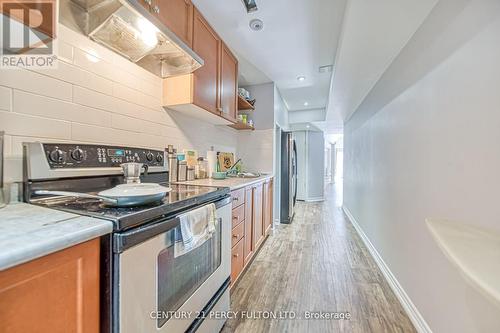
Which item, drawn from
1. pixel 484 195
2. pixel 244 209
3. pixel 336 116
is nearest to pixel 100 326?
pixel 244 209

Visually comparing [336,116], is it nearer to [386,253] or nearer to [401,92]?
[401,92]

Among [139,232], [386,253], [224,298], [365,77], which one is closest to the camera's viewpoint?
[139,232]

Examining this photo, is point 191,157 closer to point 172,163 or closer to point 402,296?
point 172,163

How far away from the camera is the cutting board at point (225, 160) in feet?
9.02

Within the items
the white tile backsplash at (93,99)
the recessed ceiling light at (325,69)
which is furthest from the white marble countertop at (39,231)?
the recessed ceiling light at (325,69)

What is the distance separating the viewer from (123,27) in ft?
3.56

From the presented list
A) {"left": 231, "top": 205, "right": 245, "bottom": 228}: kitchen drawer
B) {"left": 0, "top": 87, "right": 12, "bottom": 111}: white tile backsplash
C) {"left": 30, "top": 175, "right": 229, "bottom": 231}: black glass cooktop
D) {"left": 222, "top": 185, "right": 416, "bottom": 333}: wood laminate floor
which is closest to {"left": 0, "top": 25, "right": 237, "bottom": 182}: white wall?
{"left": 0, "top": 87, "right": 12, "bottom": 111}: white tile backsplash

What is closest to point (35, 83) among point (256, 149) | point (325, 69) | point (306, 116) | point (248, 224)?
point (248, 224)

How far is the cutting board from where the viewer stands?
108 inches

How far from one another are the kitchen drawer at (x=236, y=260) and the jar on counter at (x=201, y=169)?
0.76 metres

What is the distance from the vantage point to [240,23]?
1897 millimetres

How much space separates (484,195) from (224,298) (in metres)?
1.48

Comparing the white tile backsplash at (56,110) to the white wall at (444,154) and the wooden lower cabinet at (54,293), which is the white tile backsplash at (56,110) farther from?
the white wall at (444,154)

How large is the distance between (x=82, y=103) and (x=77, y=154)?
0.31 metres
